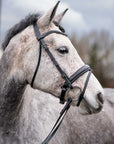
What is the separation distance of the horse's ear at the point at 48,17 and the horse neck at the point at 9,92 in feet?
1.75

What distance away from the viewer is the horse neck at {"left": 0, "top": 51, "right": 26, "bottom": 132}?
10.9 feet

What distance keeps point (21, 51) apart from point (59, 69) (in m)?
0.53

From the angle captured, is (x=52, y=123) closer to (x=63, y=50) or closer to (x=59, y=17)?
(x=63, y=50)

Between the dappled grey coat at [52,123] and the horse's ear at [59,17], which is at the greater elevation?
the horse's ear at [59,17]

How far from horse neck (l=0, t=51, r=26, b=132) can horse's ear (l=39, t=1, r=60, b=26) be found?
534 millimetres

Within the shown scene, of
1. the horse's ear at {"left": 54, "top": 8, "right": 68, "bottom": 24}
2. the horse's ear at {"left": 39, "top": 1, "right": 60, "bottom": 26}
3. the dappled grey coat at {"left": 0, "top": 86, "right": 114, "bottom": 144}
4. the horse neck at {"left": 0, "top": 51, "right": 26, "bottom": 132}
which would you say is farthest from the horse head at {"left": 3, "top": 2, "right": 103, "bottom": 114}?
the dappled grey coat at {"left": 0, "top": 86, "right": 114, "bottom": 144}

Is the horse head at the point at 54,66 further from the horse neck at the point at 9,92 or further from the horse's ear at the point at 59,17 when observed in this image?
the horse's ear at the point at 59,17

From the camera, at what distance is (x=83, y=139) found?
445 cm

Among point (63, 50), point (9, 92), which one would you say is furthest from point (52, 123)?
point (63, 50)

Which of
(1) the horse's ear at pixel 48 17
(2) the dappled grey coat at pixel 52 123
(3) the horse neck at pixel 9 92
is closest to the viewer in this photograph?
(1) the horse's ear at pixel 48 17

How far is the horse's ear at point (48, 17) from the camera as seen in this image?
319 cm

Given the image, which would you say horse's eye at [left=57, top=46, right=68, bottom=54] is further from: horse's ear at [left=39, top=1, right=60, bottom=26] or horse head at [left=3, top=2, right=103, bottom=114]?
horse's ear at [left=39, top=1, right=60, bottom=26]

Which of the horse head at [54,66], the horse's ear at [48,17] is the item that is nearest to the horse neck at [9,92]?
the horse head at [54,66]

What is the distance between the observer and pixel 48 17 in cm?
326
